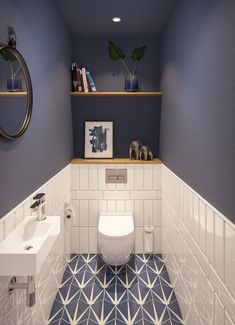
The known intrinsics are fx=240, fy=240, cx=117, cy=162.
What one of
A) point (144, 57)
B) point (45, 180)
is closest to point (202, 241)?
point (45, 180)

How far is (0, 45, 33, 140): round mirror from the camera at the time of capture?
118cm

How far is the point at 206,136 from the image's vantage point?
1.32 metres

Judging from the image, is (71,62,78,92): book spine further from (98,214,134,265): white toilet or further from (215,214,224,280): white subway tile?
(215,214,224,280): white subway tile

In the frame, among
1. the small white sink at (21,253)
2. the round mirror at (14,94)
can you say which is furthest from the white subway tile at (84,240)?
the round mirror at (14,94)

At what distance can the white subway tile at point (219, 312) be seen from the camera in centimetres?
106

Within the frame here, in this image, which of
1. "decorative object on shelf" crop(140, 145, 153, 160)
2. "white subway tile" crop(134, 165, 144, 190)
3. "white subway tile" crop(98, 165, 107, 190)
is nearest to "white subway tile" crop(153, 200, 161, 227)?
"white subway tile" crop(134, 165, 144, 190)

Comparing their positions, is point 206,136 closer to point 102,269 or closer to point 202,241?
point 202,241

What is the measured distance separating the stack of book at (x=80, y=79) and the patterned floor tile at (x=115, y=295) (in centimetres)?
187

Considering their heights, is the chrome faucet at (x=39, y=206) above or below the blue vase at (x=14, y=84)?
below

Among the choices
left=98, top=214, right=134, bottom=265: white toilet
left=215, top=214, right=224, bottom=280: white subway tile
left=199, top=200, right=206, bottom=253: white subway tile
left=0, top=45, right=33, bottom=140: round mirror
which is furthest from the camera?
Answer: left=98, top=214, right=134, bottom=265: white toilet

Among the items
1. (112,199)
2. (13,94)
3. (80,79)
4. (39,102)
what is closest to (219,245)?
(13,94)

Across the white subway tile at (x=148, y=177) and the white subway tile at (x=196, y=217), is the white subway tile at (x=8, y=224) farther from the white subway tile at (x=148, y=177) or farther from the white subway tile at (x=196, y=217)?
the white subway tile at (x=148, y=177)

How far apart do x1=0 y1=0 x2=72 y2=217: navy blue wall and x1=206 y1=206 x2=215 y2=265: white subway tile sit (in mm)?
1025

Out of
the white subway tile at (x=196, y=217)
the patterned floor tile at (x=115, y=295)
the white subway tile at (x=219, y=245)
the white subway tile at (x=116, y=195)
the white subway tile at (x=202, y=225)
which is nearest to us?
the white subway tile at (x=219, y=245)
